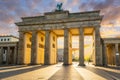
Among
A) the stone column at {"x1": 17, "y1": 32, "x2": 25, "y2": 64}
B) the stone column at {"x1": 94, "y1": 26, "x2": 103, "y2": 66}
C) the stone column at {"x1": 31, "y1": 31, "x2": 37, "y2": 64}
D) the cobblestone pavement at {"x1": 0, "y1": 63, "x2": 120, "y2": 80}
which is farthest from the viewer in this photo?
the stone column at {"x1": 17, "y1": 32, "x2": 25, "y2": 64}

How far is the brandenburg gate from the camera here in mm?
47781

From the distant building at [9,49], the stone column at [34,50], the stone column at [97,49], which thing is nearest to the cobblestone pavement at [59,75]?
the stone column at [97,49]

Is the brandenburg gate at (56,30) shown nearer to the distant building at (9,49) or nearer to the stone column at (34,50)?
the stone column at (34,50)

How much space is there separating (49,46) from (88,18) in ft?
48.9

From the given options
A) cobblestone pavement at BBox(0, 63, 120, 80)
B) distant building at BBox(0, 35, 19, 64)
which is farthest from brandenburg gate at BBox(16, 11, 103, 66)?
cobblestone pavement at BBox(0, 63, 120, 80)

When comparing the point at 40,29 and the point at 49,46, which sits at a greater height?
the point at 40,29

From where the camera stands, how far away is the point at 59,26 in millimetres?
51094

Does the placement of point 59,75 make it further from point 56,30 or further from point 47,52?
point 56,30

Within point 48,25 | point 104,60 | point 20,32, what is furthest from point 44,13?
point 104,60

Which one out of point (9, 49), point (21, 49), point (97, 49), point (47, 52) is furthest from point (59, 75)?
point (9, 49)

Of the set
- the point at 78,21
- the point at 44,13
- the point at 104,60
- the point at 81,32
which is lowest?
the point at 104,60

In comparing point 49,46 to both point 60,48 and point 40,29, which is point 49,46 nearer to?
point 40,29

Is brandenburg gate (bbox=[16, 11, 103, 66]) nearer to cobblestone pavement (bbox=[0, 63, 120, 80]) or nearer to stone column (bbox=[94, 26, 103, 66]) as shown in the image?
stone column (bbox=[94, 26, 103, 66])

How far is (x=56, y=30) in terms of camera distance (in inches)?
2131
